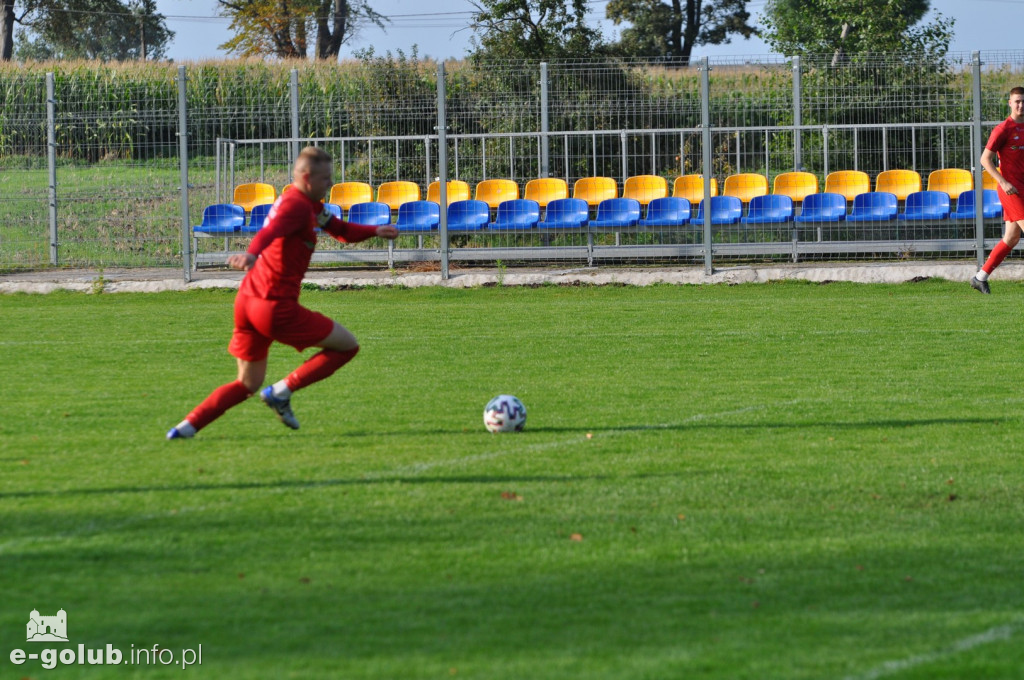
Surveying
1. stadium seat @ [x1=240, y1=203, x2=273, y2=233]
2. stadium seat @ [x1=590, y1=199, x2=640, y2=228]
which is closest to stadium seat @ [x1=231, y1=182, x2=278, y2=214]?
stadium seat @ [x1=240, y1=203, x2=273, y2=233]

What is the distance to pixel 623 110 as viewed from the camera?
2231 cm

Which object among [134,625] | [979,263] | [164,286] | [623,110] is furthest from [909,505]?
[623,110]

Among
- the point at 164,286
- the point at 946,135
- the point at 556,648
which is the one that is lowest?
the point at 556,648

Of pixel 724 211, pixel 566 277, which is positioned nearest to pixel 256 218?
pixel 566 277

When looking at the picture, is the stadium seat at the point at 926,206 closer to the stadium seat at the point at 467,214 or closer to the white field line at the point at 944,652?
the stadium seat at the point at 467,214

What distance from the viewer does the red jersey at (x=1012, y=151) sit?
13102mm

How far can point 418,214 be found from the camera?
20828 millimetres

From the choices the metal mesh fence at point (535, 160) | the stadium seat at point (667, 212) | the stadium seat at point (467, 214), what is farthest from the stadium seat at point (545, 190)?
the stadium seat at point (667, 212)

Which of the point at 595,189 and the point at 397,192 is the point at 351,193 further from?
the point at 595,189

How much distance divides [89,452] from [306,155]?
2.12m

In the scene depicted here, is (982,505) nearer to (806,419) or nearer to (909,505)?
(909,505)

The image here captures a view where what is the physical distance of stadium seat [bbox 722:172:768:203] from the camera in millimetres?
21087

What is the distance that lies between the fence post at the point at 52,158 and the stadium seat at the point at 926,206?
14.4 m

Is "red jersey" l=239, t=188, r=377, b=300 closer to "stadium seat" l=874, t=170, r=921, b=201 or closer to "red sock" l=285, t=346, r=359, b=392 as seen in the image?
"red sock" l=285, t=346, r=359, b=392
